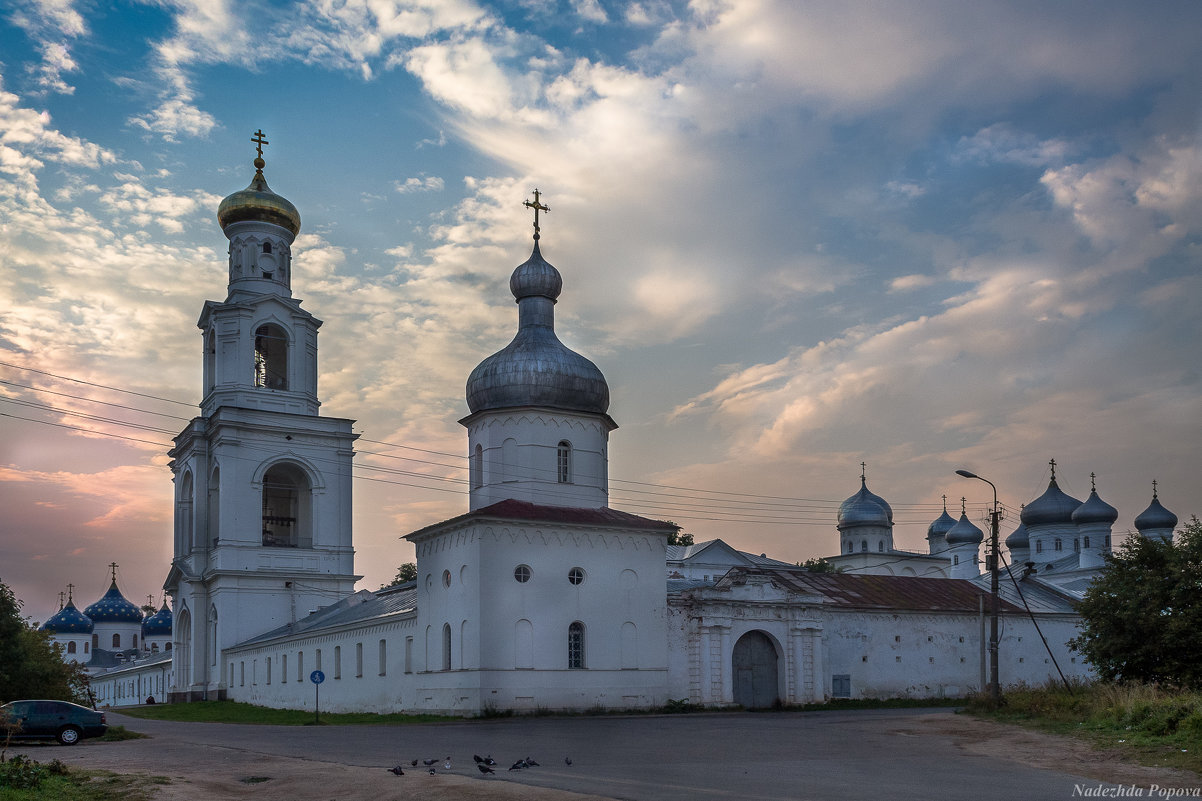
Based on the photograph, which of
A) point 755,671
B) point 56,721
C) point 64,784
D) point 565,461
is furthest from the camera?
point 755,671

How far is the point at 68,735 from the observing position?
24188 millimetres

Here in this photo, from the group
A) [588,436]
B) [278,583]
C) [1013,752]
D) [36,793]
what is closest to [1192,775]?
[1013,752]

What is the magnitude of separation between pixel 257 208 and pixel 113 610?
71732 millimetres

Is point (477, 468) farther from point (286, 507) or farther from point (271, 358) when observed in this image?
point (286, 507)

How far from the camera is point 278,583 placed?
52.0 metres

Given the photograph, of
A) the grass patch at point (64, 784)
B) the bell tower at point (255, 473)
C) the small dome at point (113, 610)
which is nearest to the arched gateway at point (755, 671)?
the bell tower at point (255, 473)

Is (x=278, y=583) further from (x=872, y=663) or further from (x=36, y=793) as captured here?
(x=36, y=793)

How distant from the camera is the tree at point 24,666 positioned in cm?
3003

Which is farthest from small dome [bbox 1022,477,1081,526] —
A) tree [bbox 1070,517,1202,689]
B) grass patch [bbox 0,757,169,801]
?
grass patch [bbox 0,757,169,801]

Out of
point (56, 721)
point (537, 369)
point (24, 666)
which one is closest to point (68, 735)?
point (56, 721)

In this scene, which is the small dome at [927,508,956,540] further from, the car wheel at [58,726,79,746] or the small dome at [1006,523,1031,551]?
the car wheel at [58,726,79,746]

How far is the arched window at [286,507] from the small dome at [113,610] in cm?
6654

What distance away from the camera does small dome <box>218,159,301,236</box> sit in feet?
182

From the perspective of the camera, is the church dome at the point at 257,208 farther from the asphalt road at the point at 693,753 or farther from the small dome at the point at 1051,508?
the small dome at the point at 1051,508
